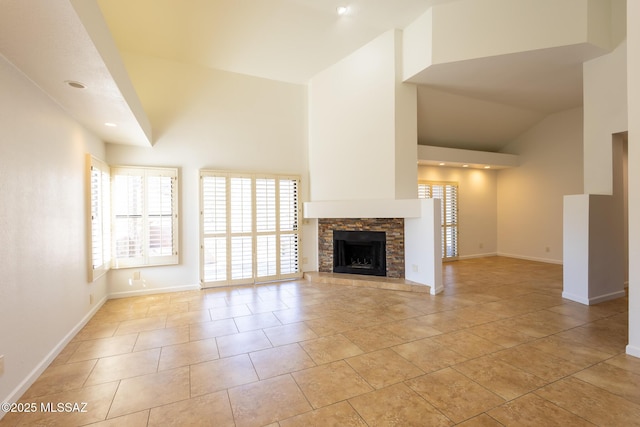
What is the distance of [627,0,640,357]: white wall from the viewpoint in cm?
274

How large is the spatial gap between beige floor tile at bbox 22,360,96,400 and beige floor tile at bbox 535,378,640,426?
365cm

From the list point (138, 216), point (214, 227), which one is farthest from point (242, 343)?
point (138, 216)

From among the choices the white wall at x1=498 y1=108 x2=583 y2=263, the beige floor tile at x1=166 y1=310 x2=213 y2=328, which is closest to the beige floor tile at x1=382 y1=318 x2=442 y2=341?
the beige floor tile at x1=166 y1=310 x2=213 y2=328

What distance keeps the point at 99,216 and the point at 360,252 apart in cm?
437

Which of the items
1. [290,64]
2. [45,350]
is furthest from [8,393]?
[290,64]

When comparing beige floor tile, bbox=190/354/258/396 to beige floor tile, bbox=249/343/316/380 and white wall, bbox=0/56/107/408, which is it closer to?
beige floor tile, bbox=249/343/316/380

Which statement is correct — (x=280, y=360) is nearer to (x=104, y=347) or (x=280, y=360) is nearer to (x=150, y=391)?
(x=150, y=391)

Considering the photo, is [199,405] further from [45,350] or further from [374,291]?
[374,291]

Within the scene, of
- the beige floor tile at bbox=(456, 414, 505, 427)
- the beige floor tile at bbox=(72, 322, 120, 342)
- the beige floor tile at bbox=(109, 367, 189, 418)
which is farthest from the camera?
the beige floor tile at bbox=(72, 322, 120, 342)

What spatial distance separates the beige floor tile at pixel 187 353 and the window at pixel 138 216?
221 cm

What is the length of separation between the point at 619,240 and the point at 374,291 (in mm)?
3807

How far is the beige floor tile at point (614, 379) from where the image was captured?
221cm

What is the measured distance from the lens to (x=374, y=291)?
5.05 metres

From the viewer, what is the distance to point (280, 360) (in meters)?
2.74
